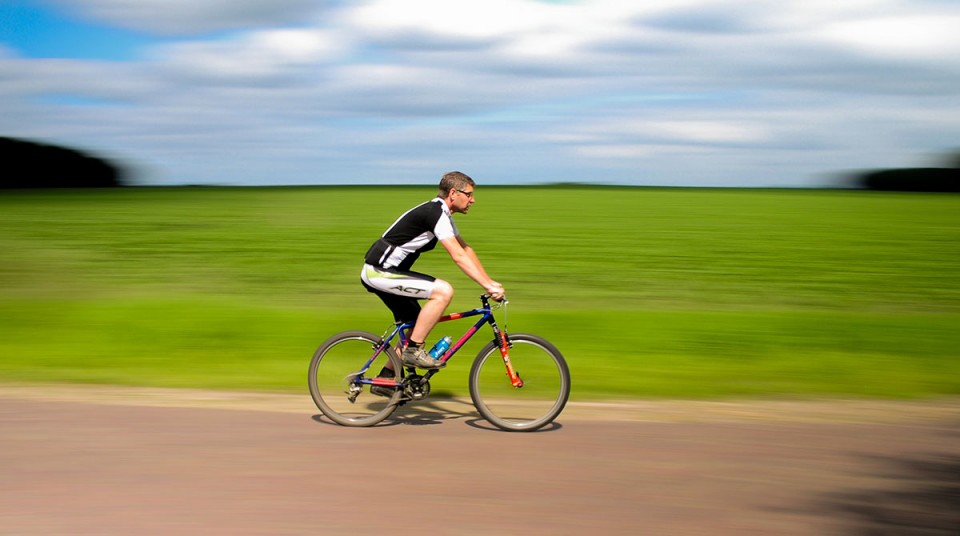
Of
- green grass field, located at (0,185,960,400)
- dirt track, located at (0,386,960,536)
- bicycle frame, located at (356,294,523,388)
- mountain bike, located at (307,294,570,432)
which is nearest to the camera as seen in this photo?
dirt track, located at (0,386,960,536)

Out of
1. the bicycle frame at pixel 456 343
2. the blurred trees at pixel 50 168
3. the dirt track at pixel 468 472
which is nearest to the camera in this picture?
the dirt track at pixel 468 472

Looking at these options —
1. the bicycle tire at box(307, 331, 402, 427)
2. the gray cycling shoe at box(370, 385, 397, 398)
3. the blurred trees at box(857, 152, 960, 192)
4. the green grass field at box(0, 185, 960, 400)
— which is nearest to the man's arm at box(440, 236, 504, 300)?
the bicycle tire at box(307, 331, 402, 427)

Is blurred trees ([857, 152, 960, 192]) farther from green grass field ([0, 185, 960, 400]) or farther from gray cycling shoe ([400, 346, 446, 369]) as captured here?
gray cycling shoe ([400, 346, 446, 369])

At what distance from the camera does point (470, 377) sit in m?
7.85

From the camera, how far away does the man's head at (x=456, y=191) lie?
25.4 ft

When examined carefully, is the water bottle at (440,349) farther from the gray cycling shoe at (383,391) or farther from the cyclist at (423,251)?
the gray cycling shoe at (383,391)

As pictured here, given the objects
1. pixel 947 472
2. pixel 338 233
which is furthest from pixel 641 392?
pixel 338 233

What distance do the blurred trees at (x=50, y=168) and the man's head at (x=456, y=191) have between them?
39491 millimetres

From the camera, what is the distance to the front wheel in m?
7.76

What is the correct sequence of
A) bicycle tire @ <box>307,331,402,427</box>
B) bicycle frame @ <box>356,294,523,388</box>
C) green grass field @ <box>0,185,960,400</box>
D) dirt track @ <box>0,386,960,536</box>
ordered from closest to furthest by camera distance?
dirt track @ <box>0,386,960,536</box> < bicycle frame @ <box>356,294,523,388</box> < bicycle tire @ <box>307,331,402,427</box> < green grass field @ <box>0,185,960,400</box>

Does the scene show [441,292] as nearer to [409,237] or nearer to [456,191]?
[409,237]

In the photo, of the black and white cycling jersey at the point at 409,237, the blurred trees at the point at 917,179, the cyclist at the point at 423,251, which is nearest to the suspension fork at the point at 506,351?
the cyclist at the point at 423,251

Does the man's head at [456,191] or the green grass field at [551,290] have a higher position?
the man's head at [456,191]

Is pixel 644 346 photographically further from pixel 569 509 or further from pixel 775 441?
pixel 569 509
